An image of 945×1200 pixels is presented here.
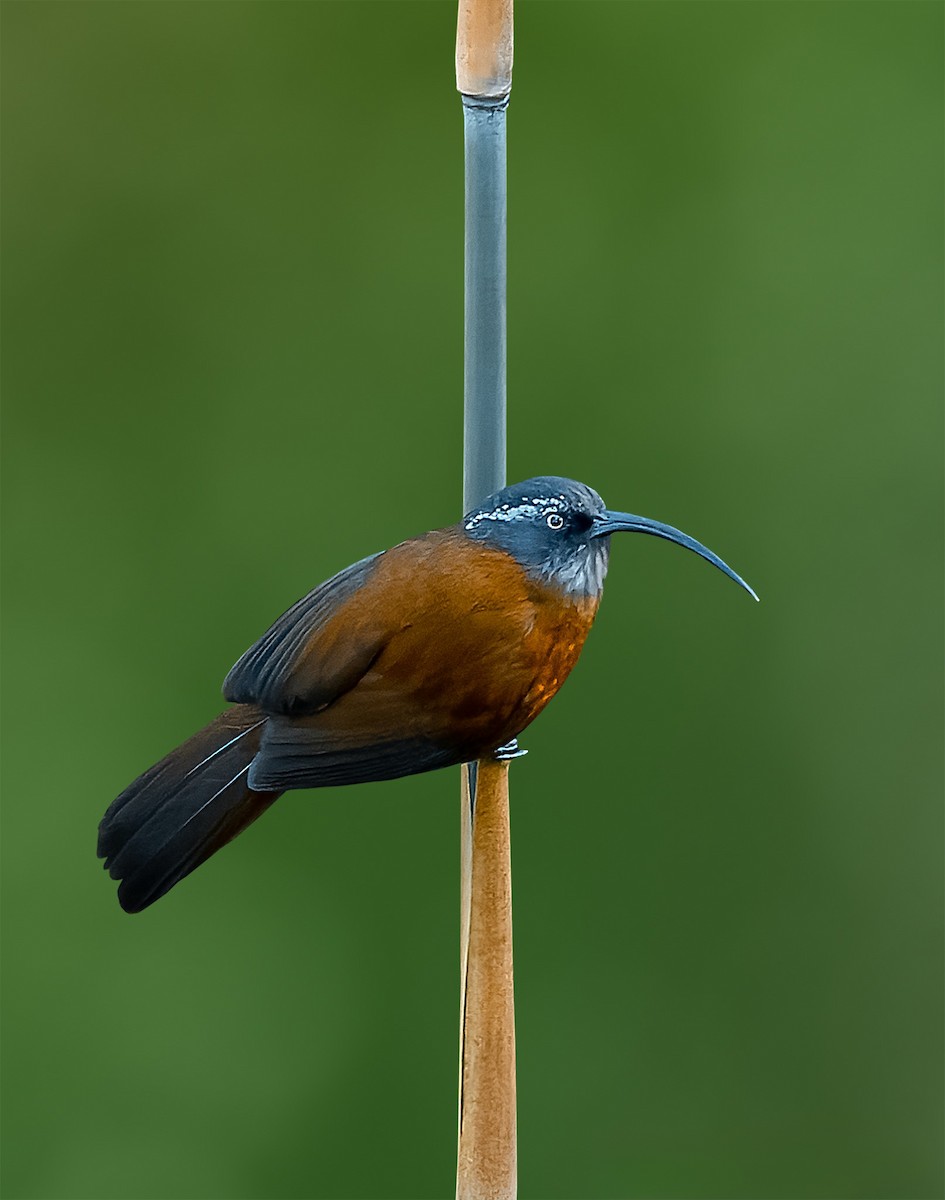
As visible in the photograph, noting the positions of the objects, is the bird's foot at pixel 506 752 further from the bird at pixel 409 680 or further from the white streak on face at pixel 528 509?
the white streak on face at pixel 528 509

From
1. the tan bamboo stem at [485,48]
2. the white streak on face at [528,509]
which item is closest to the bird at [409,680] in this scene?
Result: the white streak on face at [528,509]

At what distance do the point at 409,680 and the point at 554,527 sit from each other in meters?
0.10

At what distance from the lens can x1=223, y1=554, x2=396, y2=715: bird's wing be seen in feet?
2.78

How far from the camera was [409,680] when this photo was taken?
33.1 inches

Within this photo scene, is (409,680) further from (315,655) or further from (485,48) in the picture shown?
(485,48)

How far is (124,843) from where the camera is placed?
847 mm

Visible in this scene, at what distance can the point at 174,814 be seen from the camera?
843 mm

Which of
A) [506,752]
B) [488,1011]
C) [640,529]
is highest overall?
[640,529]

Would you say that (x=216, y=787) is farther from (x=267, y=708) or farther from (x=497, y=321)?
(x=497, y=321)

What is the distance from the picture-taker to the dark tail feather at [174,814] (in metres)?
0.84

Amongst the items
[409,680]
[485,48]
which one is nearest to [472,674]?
[409,680]

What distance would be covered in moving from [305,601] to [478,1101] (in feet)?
0.88

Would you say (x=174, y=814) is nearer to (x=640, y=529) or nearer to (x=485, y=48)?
(x=640, y=529)

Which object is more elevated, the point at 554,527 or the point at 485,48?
the point at 485,48
